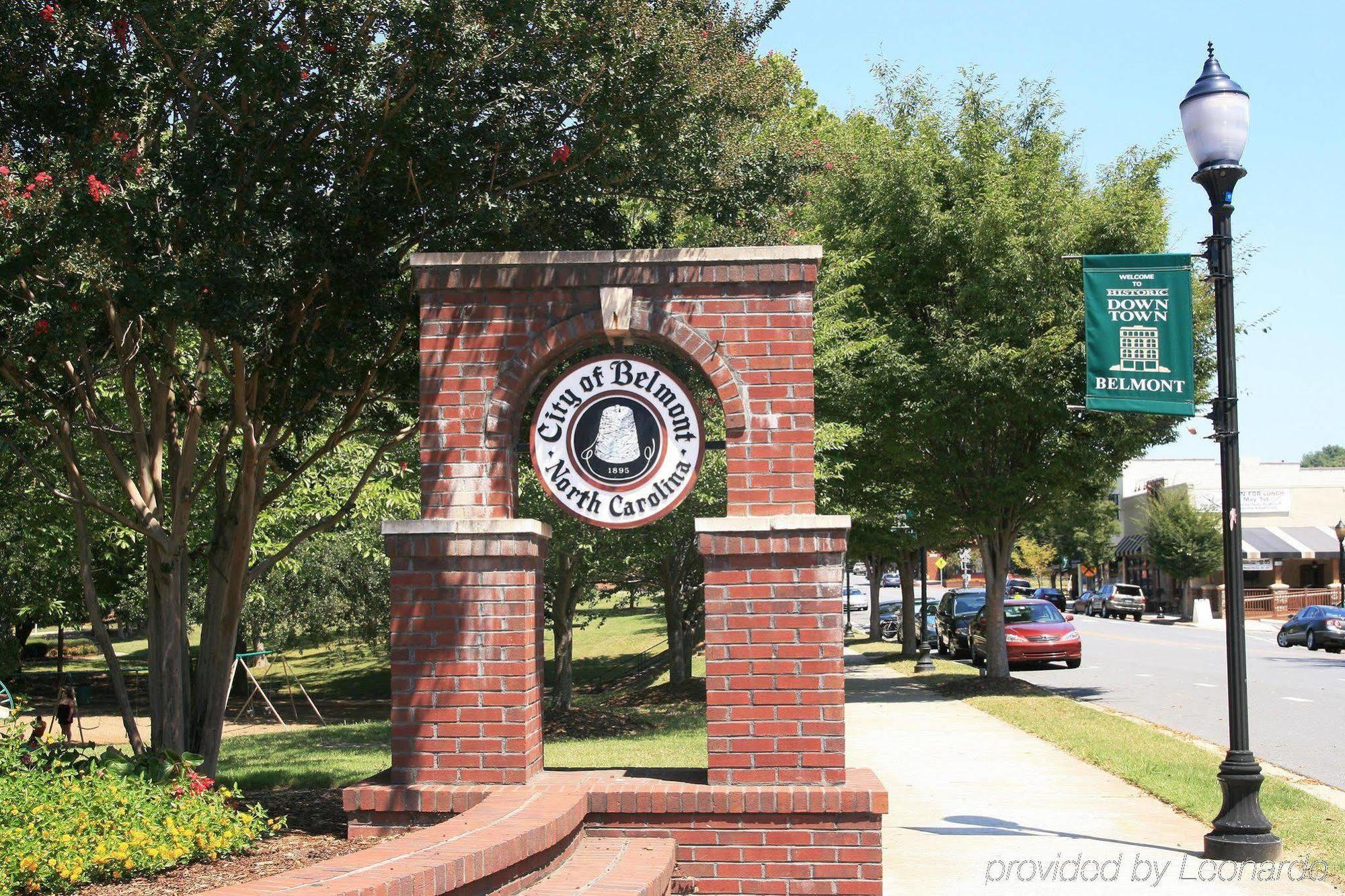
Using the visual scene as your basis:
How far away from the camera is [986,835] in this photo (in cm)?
908

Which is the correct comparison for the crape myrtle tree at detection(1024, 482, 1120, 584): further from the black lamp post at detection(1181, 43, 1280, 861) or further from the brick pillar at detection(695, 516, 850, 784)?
the brick pillar at detection(695, 516, 850, 784)

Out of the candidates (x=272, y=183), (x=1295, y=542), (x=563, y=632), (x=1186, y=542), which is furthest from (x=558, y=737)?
(x=1295, y=542)

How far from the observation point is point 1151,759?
1280 cm

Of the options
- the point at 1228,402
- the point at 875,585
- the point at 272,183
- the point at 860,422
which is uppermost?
the point at 272,183

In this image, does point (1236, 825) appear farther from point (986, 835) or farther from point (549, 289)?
point (549, 289)

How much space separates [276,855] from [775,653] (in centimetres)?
290

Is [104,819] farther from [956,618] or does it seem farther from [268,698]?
[956,618]

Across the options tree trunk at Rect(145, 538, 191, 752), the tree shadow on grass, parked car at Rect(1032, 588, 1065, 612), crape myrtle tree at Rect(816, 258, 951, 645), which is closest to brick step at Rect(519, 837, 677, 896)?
tree trunk at Rect(145, 538, 191, 752)

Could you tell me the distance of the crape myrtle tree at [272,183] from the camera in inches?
315

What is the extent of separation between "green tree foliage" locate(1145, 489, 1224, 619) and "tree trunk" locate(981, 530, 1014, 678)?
37.5 m

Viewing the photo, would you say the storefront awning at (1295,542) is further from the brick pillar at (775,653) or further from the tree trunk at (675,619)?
the brick pillar at (775,653)

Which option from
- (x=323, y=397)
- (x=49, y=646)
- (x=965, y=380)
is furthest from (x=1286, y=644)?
(x=49, y=646)

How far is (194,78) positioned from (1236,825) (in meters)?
8.57

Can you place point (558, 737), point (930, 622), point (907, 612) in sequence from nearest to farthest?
point (558, 737) < point (907, 612) < point (930, 622)
